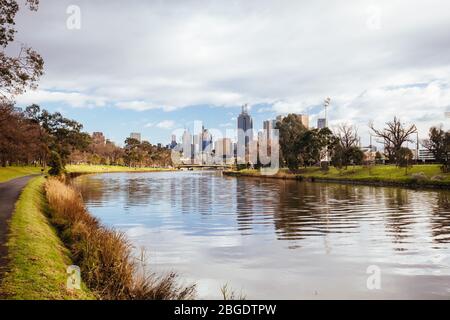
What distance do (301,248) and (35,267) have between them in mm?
10727

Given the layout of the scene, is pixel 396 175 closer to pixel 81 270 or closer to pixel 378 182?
pixel 378 182

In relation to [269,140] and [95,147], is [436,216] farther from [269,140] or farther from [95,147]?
[95,147]

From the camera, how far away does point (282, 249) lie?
17.6 meters

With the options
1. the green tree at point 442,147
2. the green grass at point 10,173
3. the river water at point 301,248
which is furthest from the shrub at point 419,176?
the green grass at point 10,173

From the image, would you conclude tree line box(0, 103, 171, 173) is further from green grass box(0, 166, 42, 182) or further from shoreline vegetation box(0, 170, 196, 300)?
shoreline vegetation box(0, 170, 196, 300)

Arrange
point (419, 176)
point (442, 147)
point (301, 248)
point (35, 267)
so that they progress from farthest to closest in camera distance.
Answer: point (442, 147) → point (419, 176) → point (301, 248) → point (35, 267)

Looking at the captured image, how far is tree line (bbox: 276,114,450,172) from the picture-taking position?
7206cm

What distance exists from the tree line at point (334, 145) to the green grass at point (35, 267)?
197 feet

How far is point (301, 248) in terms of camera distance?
58.1 ft

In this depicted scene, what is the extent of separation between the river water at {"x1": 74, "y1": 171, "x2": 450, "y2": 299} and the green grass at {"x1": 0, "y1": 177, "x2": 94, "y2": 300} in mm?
3528

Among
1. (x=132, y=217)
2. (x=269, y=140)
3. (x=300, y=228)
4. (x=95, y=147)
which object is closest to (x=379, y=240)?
(x=300, y=228)

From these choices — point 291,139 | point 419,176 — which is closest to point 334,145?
point 291,139

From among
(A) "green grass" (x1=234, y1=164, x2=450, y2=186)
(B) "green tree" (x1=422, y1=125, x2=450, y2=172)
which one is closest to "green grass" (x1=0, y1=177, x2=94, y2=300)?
(A) "green grass" (x1=234, y1=164, x2=450, y2=186)
